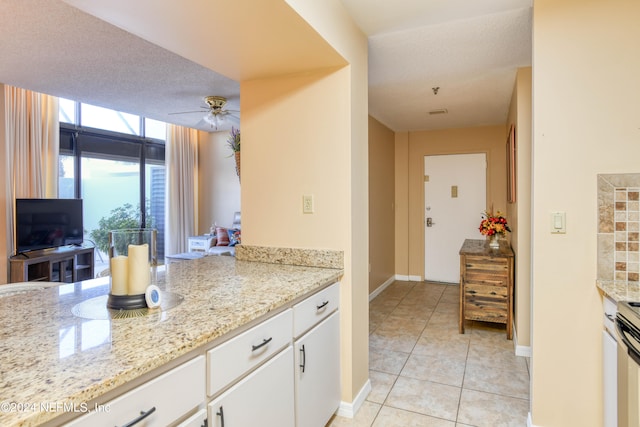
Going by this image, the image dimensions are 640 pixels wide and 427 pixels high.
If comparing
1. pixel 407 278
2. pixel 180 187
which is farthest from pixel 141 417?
pixel 180 187

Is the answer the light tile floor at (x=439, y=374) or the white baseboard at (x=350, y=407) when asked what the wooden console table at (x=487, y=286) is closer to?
the light tile floor at (x=439, y=374)

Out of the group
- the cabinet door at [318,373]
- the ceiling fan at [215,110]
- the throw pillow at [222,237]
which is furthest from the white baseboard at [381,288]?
the ceiling fan at [215,110]

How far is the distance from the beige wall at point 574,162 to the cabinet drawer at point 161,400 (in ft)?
5.47

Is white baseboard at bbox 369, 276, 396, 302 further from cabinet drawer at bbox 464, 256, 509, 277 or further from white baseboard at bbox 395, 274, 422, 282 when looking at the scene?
cabinet drawer at bbox 464, 256, 509, 277

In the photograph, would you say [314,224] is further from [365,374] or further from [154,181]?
[154,181]

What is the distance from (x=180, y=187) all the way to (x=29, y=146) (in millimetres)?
2495

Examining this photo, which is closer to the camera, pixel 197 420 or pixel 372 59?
pixel 197 420

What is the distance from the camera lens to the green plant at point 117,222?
17.5 feet

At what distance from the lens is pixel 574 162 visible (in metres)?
1.79

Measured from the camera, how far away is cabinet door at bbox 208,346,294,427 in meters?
1.16

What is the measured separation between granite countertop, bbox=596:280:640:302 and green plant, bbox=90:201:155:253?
543cm

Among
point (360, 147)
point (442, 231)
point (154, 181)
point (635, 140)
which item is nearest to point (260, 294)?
point (360, 147)

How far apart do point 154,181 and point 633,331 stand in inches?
261

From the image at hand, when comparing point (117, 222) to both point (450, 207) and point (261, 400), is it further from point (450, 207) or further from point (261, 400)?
point (261, 400)
